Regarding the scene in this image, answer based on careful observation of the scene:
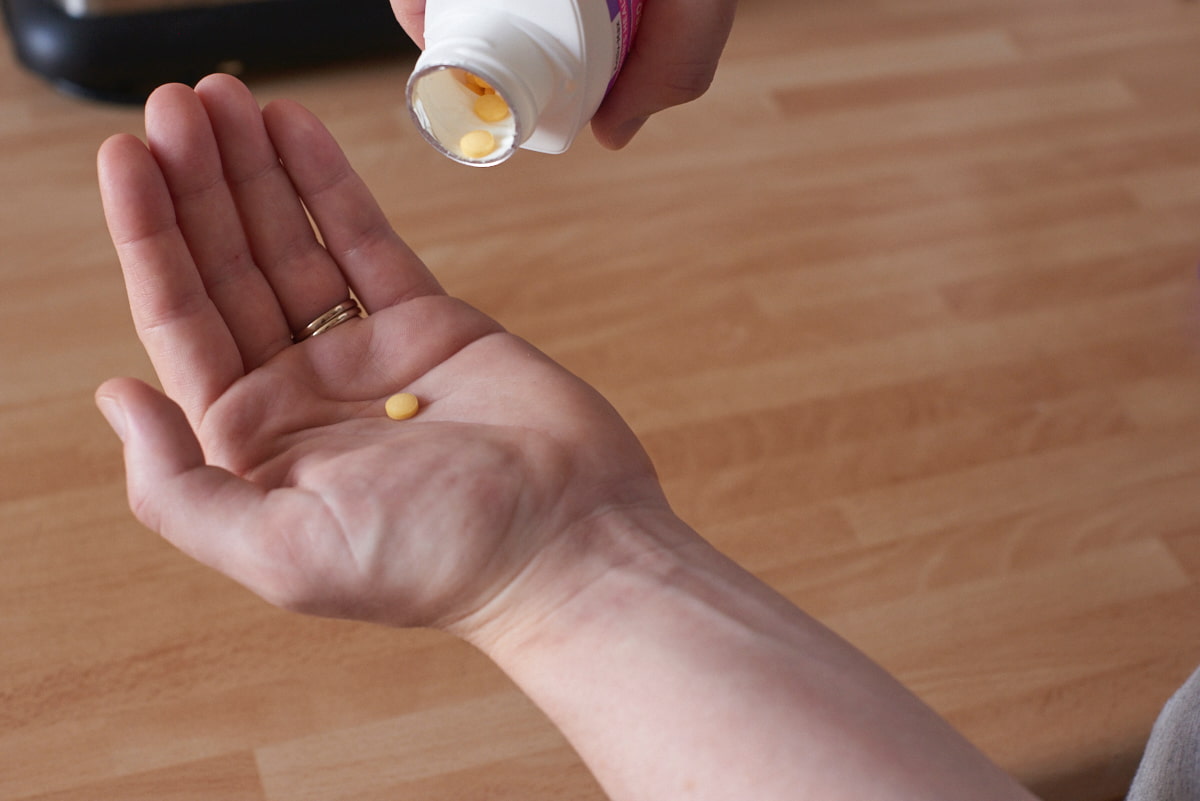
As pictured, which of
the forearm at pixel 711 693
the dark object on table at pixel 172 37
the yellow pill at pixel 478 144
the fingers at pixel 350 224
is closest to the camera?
the forearm at pixel 711 693

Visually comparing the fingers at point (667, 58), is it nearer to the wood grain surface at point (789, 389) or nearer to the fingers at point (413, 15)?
the fingers at point (413, 15)

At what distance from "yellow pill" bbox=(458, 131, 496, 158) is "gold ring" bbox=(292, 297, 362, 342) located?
6.0 inches

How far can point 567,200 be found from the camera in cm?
126

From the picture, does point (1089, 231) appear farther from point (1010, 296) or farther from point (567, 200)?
point (567, 200)

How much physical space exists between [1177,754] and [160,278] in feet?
2.02

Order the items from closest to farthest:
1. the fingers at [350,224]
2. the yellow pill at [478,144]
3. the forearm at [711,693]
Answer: the forearm at [711,693]
the yellow pill at [478,144]
the fingers at [350,224]

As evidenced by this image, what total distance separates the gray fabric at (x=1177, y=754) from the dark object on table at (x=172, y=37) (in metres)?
1.16

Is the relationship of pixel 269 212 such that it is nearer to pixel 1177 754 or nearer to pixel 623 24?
pixel 623 24

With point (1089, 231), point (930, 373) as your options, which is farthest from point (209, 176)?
point (1089, 231)

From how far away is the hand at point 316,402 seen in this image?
22.6 inches

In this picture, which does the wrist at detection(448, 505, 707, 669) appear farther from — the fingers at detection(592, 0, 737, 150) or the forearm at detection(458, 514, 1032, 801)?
the fingers at detection(592, 0, 737, 150)

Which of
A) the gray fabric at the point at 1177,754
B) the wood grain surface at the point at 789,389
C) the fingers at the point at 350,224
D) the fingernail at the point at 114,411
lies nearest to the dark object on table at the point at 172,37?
the wood grain surface at the point at 789,389

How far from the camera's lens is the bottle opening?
2.14 ft

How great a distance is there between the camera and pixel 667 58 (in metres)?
0.72
